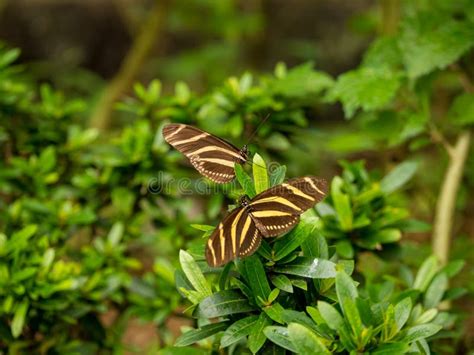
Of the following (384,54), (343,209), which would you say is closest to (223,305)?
(343,209)

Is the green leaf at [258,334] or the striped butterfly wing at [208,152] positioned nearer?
the green leaf at [258,334]

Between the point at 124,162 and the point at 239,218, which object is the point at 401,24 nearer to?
the point at 124,162

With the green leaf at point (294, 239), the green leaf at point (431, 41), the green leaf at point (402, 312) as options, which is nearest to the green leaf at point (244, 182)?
the green leaf at point (294, 239)

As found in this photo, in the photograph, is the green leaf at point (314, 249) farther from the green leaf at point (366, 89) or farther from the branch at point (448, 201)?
the branch at point (448, 201)

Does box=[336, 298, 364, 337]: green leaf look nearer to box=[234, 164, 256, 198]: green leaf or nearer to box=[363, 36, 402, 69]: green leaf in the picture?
box=[234, 164, 256, 198]: green leaf

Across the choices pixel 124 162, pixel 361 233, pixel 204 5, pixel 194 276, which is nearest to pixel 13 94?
pixel 124 162

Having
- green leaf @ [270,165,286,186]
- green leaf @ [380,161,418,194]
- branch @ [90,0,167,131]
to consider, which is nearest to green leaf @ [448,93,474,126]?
green leaf @ [380,161,418,194]
